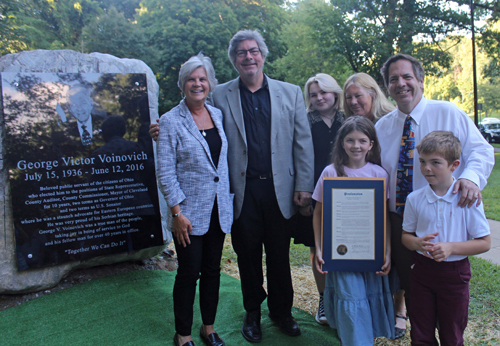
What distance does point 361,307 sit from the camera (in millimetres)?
2271

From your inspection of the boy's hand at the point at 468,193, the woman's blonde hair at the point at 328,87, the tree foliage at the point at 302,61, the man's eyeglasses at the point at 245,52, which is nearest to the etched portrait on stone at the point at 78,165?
the man's eyeglasses at the point at 245,52

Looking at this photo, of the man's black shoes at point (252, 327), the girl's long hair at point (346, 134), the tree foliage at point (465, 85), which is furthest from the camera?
the tree foliage at point (465, 85)

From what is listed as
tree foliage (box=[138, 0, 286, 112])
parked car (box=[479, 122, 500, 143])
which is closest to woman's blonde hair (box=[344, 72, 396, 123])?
tree foliage (box=[138, 0, 286, 112])

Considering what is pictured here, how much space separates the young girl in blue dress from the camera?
2268mm

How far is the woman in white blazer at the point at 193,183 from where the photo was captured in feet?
7.98

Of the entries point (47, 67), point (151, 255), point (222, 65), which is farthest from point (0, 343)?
point (222, 65)

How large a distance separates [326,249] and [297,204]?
53 centimetres

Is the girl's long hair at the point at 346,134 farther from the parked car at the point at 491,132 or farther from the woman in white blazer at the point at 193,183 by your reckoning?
the parked car at the point at 491,132

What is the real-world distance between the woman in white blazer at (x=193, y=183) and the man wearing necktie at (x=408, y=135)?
1.15m

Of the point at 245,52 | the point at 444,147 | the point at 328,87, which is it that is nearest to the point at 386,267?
the point at 444,147

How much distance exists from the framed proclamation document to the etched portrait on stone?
6.77 ft

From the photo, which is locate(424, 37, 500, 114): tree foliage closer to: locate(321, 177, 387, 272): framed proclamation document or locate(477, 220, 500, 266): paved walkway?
locate(477, 220, 500, 266): paved walkway

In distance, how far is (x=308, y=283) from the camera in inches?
158

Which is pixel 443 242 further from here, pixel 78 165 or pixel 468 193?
pixel 78 165
